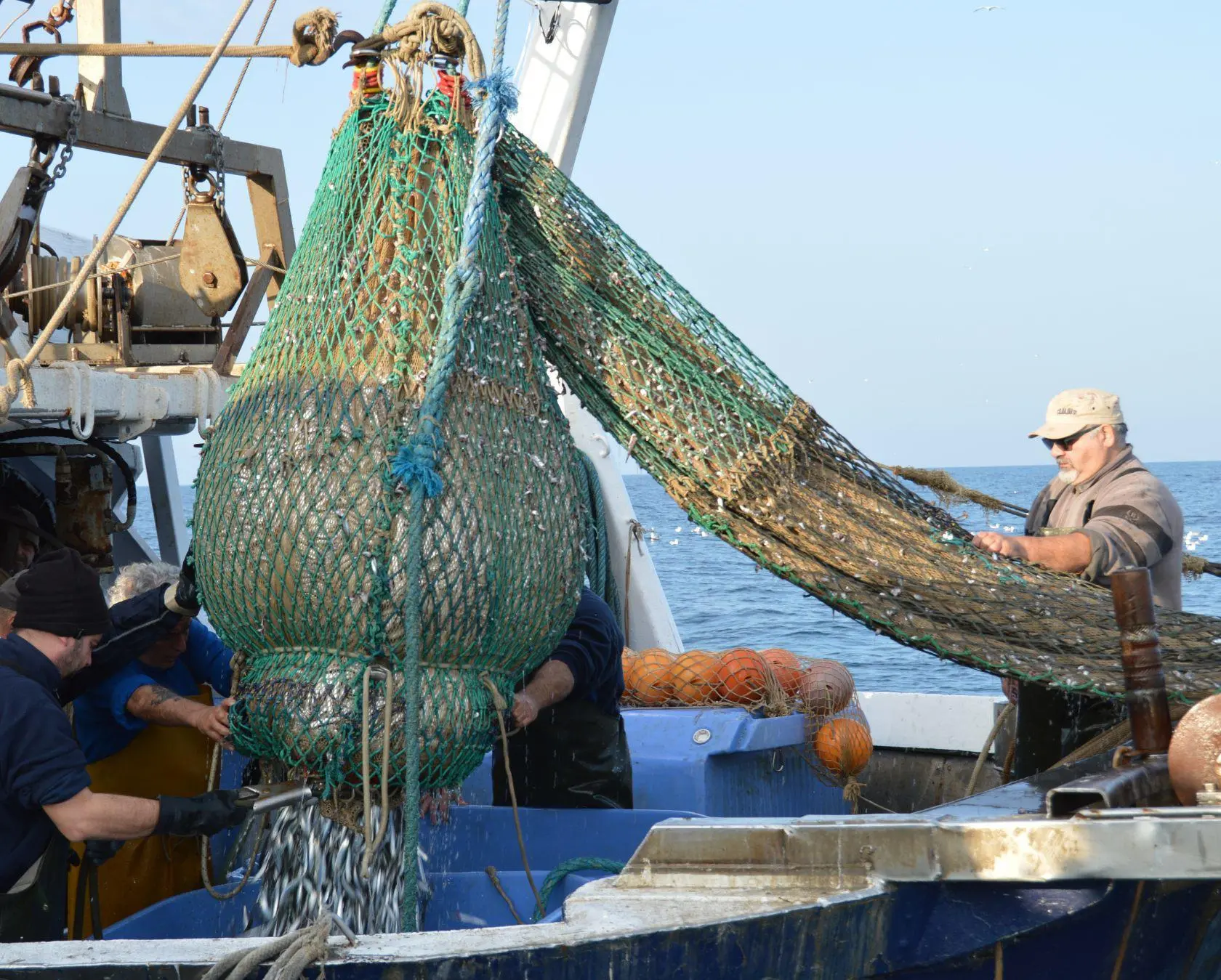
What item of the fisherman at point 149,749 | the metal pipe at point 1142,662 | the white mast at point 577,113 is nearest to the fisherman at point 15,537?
the fisherman at point 149,749

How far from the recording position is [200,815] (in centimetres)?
353

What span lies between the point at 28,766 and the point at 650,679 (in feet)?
11.2

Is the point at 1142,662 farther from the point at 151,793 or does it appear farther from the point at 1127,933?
the point at 151,793

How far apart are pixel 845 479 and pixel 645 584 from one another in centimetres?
459

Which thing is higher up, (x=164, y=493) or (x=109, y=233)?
(x=109, y=233)

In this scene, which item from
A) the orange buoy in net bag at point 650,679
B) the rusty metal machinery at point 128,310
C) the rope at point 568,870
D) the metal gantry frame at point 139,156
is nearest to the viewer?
the rope at point 568,870

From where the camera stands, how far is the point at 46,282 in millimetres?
7410

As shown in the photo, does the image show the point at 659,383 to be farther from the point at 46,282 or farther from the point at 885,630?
the point at 46,282

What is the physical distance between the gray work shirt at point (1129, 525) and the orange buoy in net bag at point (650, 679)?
220cm

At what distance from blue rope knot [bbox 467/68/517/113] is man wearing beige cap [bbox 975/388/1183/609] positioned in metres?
1.92

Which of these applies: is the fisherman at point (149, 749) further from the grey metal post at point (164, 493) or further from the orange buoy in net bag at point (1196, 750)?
the grey metal post at point (164, 493)

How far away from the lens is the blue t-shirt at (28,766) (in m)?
3.35

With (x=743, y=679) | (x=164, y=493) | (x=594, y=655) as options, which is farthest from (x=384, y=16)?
(x=164, y=493)

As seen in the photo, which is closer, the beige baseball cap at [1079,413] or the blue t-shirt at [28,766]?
the blue t-shirt at [28,766]
